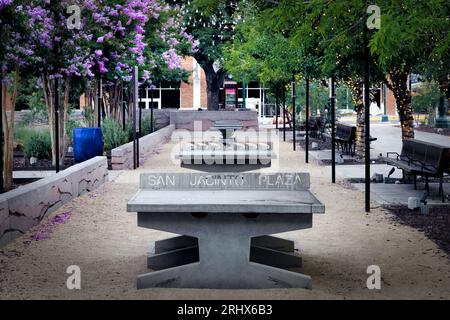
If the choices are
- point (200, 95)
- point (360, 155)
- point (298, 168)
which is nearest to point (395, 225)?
point (298, 168)

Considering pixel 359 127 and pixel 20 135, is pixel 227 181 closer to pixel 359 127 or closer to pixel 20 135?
pixel 359 127

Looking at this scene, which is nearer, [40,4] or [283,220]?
[283,220]

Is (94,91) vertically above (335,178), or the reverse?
(94,91)

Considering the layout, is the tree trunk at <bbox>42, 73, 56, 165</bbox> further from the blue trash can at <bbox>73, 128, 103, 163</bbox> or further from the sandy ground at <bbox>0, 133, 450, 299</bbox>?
the sandy ground at <bbox>0, 133, 450, 299</bbox>

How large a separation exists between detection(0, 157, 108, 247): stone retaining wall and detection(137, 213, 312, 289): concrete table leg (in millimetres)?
3082

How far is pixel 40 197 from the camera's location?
1198cm

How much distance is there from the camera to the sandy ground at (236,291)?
7.57 meters

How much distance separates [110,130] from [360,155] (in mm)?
7302

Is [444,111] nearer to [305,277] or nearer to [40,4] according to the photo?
[40,4]

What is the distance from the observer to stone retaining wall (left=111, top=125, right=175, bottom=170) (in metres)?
20.2

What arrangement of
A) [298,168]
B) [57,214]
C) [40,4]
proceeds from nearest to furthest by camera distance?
[57,214] < [40,4] < [298,168]

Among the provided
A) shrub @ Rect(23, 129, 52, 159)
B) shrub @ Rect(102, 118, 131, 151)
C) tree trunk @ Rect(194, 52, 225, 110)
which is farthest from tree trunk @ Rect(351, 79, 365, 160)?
tree trunk @ Rect(194, 52, 225, 110)

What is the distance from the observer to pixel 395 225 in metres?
11.6

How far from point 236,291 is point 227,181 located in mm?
1424
